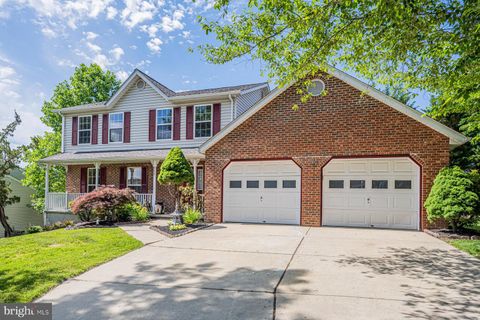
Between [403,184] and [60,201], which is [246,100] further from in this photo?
[60,201]

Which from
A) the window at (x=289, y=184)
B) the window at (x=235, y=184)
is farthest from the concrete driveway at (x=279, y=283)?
the window at (x=235, y=184)

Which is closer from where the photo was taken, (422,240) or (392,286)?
(392,286)

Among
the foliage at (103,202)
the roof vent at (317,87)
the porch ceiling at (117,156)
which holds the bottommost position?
the foliage at (103,202)

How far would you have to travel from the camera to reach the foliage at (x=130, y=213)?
13375 mm

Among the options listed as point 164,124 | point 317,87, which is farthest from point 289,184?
point 164,124

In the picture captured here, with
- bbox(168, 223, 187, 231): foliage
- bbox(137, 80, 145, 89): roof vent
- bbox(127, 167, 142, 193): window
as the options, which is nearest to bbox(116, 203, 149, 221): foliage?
bbox(127, 167, 142, 193): window

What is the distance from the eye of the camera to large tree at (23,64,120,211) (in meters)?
27.3

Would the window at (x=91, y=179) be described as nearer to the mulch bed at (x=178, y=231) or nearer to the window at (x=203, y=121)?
the window at (x=203, y=121)

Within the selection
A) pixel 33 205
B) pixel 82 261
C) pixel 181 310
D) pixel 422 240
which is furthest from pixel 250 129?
pixel 33 205

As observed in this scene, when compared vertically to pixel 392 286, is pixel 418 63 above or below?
above

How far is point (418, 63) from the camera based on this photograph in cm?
849

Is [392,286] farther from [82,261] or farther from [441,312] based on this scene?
[82,261]

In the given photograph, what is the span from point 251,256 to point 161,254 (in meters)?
2.08

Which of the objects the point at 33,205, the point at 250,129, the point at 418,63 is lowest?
the point at 33,205
